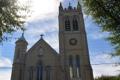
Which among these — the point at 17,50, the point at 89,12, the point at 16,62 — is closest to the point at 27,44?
the point at 17,50

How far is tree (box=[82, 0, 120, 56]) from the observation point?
11117mm

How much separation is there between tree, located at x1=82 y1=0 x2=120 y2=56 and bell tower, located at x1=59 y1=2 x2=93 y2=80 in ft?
58.3

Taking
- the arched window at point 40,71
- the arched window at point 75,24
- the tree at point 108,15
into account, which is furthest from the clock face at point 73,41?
the tree at point 108,15

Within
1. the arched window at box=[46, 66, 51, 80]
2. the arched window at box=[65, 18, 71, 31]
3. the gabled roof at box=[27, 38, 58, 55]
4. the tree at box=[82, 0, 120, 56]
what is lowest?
the arched window at box=[46, 66, 51, 80]

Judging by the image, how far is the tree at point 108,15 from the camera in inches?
438

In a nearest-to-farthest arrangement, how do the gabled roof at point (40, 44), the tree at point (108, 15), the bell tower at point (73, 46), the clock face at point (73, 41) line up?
1. the tree at point (108, 15)
2. the bell tower at point (73, 46)
3. the gabled roof at point (40, 44)
4. the clock face at point (73, 41)

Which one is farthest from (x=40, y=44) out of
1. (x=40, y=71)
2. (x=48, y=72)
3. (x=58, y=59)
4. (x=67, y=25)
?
(x=67, y=25)

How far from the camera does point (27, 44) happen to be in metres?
34.1

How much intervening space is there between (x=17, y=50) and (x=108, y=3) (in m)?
23.9

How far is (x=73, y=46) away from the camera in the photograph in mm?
32688

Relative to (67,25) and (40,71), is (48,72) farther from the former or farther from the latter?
(67,25)

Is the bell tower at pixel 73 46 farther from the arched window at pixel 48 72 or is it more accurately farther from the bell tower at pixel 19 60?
the bell tower at pixel 19 60

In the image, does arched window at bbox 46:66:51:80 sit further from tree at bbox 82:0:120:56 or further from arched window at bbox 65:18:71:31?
tree at bbox 82:0:120:56

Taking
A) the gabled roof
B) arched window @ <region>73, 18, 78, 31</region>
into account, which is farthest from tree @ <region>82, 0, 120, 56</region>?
arched window @ <region>73, 18, 78, 31</region>
